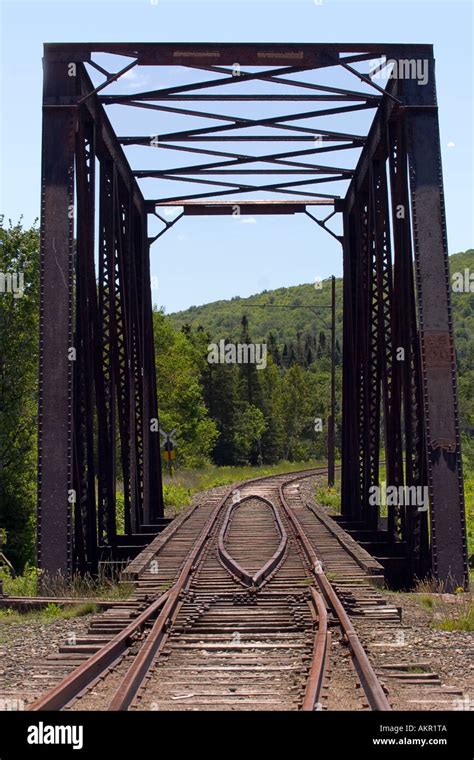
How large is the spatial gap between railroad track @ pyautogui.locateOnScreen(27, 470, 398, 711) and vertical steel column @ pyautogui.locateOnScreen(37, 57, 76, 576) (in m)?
1.32

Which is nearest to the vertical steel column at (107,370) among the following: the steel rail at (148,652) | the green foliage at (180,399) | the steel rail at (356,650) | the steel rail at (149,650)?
the steel rail at (149,650)

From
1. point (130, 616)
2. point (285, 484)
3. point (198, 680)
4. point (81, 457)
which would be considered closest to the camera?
point (198, 680)

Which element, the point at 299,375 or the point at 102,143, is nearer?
the point at 102,143

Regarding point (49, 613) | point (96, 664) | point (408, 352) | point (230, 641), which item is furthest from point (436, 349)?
point (96, 664)

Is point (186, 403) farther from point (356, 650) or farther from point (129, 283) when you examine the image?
point (356, 650)

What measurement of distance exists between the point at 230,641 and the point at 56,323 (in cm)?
595

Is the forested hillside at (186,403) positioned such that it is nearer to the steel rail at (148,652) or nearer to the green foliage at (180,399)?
the green foliage at (180,399)

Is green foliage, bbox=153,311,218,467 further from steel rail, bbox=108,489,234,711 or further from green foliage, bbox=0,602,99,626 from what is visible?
green foliage, bbox=0,602,99,626

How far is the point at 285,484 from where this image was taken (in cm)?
Answer: 3728

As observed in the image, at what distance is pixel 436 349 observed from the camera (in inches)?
495
